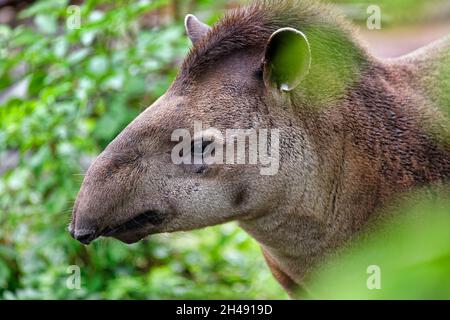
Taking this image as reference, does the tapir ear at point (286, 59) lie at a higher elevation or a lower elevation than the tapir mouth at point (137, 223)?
higher

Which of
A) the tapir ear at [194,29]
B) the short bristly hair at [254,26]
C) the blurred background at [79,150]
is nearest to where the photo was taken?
the short bristly hair at [254,26]

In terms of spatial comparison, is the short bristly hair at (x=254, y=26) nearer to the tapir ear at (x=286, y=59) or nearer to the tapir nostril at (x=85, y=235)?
the tapir ear at (x=286, y=59)

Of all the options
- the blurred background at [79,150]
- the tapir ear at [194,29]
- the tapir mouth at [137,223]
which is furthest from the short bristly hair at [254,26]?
the blurred background at [79,150]

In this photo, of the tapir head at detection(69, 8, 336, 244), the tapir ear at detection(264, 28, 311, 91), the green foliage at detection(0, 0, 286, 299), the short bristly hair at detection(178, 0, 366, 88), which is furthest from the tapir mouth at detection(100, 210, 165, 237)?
the green foliage at detection(0, 0, 286, 299)

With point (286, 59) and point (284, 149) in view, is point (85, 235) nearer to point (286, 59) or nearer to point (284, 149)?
point (284, 149)

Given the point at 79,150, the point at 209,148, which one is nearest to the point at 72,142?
the point at 79,150

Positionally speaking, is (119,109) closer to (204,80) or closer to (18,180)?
(18,180)

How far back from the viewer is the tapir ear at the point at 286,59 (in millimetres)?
3299

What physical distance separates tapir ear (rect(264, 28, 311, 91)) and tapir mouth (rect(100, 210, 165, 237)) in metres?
0.80

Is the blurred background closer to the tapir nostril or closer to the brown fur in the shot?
the brown fur

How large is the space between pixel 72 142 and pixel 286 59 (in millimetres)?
3014

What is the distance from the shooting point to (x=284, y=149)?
11.3ft

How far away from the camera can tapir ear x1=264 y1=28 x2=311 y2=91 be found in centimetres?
330

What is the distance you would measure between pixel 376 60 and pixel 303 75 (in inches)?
24.7
